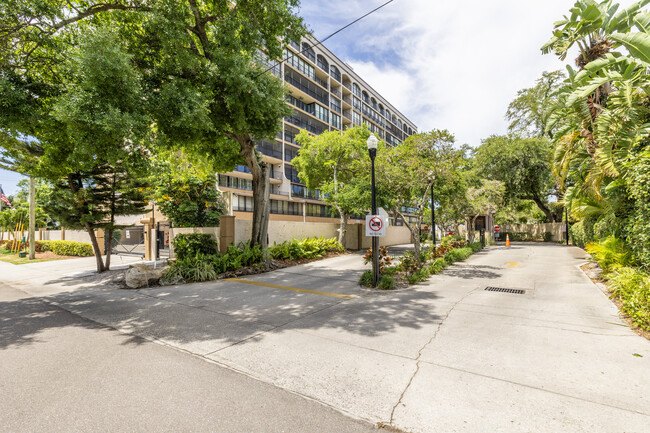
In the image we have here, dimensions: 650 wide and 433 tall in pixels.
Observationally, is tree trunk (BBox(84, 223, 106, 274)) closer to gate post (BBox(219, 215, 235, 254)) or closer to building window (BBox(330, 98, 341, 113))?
gate post (BBox(219, 215, 235, 254))

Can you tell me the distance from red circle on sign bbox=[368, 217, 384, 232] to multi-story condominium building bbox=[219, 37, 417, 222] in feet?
80.2

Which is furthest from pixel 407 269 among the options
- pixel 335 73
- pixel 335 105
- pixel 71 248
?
pixel 335 73

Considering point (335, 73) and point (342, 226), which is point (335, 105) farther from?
point (342, 226)

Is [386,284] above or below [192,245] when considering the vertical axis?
below

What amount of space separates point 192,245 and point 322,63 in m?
37.9

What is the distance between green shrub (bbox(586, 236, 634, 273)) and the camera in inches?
307

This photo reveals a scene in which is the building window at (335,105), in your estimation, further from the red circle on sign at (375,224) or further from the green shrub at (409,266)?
the red circle on sign at (375,224)

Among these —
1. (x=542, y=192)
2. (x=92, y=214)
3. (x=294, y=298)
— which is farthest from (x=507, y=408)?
(x=542, y=192)

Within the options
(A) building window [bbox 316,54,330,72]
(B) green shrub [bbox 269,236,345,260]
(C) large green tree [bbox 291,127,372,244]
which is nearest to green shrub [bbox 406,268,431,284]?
(B) green shrub [bbox 269,236,345,260]

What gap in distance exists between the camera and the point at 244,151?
38.6 ft

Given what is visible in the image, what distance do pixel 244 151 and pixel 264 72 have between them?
3.35m

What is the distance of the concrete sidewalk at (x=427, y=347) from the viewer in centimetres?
286

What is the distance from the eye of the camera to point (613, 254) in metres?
8.23

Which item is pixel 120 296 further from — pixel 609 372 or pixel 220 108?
pixel 609 372
